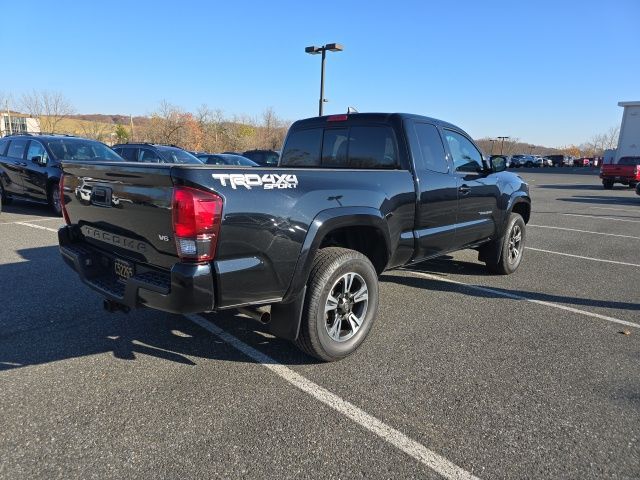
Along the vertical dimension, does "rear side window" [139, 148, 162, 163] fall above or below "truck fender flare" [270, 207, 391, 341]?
above

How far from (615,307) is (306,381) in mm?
3855

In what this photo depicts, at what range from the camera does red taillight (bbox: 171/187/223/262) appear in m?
2.56

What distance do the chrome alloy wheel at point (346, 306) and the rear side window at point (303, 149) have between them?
1.63m

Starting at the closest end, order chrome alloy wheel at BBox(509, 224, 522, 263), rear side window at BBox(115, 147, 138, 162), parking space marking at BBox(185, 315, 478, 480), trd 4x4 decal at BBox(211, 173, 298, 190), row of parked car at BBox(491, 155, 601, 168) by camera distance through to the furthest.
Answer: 1. parking space marking at BBox(185, 315, 478, 480)
2. trd 4x4 decal at BBox(211, 173, 298, 190)
3. chrome alloy wheel at BBox(509, 224, 522, 263)
4. rear side window at BBox(115, 147, 138, 162)
5. row of parked car at BBox(491, 155, 601, 168)

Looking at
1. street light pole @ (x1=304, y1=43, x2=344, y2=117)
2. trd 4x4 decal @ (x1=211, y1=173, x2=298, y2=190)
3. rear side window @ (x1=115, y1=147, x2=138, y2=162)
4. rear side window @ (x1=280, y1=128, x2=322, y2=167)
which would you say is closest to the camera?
trd 4x4 decal @ (x1=211, y1=173, x2=298, y2=190)

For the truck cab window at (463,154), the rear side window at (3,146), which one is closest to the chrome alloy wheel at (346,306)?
the truck cab window at (463,154)

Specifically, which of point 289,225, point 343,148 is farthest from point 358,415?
point 343,148

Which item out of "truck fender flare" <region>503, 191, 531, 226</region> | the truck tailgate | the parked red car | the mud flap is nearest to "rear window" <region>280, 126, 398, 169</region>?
the mud flap

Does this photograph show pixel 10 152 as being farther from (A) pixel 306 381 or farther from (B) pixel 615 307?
(B) pixel 615 307

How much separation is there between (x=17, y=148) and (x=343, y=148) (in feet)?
31.3

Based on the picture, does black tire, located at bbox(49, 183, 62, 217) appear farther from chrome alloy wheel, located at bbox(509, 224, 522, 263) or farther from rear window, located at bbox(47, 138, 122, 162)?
chrome alloy wheel, located at bbox(509, 224, 522, 263)

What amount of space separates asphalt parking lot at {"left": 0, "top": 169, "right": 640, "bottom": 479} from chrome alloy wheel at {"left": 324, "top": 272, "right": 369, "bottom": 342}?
0.23 meters

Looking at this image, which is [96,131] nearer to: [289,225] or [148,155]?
[148,155]

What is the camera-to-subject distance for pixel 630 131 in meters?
34.2
